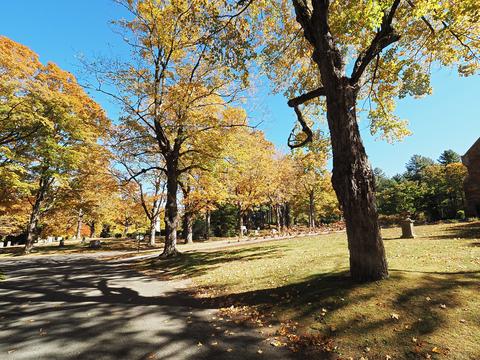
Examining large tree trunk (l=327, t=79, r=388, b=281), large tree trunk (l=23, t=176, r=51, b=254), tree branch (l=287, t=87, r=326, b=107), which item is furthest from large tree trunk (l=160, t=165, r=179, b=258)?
large tree trunk (l=23, t=176, r=51, b=254)

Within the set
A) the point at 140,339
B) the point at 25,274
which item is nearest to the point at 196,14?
the point at 140,339

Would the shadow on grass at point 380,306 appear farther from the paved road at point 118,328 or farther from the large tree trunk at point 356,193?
the paved road at point 118,328

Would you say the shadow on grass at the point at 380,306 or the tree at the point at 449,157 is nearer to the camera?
the shadow on grass at the point at 380,306

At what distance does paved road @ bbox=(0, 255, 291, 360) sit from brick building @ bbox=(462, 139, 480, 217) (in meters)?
29.0

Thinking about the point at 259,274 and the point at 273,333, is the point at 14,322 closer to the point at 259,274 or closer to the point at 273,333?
the point at 273,333

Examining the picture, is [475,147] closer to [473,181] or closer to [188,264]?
[473,181]

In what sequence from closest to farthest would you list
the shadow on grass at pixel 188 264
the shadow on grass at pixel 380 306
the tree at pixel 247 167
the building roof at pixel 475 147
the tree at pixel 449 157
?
1. the shadow on grass at pixel 380 306
2. the shadow on grass at pixel 188 264
3. the tree at pixel 247 167
4. the building roof at pixel 475 147
5. the tree at pixel 449 157

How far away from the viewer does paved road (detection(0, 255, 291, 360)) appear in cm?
456

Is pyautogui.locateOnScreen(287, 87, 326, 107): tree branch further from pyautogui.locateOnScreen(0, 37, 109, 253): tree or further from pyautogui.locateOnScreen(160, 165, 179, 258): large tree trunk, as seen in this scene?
pyautogui.locateOnScreen(0, 37, 109, 253): tree

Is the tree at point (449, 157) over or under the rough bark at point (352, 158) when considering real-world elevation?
over

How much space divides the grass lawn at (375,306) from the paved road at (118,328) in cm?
74

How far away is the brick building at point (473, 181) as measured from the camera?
25.1m

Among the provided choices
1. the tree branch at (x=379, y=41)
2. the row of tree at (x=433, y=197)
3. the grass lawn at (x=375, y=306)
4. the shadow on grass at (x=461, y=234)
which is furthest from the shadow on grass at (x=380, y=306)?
the row of tree at (x=433, y=197)

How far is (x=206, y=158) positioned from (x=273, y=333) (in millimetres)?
11737
